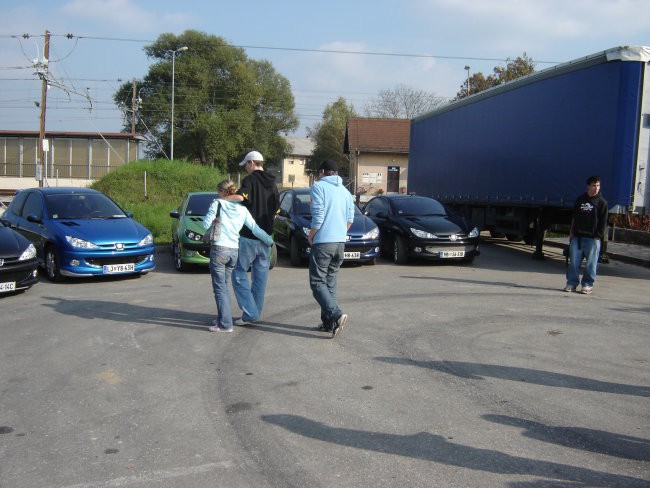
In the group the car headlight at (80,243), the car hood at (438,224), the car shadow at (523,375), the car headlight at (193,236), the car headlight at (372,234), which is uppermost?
the car hood at (438,224)

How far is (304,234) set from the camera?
41.4ft

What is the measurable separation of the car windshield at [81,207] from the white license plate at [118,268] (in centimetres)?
145

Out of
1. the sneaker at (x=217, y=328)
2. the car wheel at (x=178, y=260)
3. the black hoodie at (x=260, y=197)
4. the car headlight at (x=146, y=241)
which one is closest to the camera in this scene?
the sneaker at (x=217, y=328)

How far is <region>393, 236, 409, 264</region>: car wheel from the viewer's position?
43.1 ft

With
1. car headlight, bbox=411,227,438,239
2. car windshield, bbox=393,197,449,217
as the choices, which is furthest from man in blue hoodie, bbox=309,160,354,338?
car windshield, bbox=393,197,449,217

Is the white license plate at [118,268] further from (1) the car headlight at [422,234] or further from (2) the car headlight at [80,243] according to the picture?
(1) the car headlight at [422,234]

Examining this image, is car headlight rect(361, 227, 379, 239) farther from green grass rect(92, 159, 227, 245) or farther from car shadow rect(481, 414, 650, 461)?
green grass rect(92, 159, 227, 245)

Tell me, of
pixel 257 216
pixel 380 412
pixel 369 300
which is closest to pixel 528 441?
pixel 380 412

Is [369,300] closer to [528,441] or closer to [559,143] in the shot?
[528,441]

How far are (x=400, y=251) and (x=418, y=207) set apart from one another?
147cm

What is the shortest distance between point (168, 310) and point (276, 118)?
54763 millimetres

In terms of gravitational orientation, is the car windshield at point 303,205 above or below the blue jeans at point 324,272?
above

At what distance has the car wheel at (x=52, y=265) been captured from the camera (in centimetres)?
1052

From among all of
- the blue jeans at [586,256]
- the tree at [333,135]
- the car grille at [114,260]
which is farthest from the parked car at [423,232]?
the tree at [333,135]
